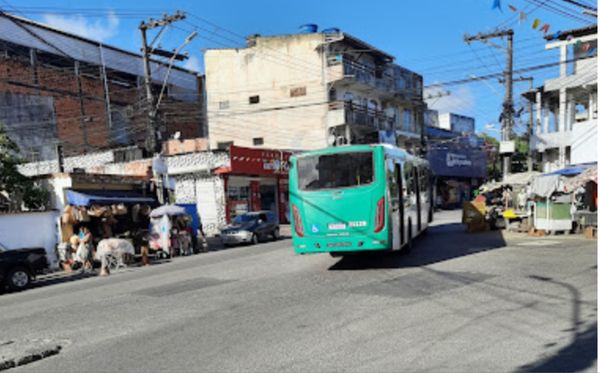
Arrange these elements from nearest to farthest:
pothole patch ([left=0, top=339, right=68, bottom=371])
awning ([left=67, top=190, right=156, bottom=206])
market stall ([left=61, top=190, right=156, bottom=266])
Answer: pothole patch ([left=0, top=339, right=68, bottom=371])
market stall ([left=61, top=190, right=156, bottom=266])
awning ([left=67, top=190, right=156, bottom=206])

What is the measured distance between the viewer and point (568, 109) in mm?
32125

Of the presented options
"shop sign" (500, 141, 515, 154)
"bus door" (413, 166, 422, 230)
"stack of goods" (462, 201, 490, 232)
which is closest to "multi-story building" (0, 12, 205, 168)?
"bus door" (413, 166, 422, 230)

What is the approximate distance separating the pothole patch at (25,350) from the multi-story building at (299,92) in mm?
34699

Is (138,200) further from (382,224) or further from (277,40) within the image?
(277,40)

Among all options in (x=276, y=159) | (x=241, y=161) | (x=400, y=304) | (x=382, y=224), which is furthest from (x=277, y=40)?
(x=400, y=304)

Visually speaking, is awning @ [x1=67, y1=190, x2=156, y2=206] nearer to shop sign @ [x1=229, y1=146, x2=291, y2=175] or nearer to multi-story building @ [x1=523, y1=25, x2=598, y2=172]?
shop sign @ [x1=229, y1=146, x2=291, y2=175]

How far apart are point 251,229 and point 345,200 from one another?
13.5m

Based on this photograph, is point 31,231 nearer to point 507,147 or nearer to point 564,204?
point 564,204

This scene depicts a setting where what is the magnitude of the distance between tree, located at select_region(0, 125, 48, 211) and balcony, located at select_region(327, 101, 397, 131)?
2446cm

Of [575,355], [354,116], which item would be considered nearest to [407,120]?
[354,116]

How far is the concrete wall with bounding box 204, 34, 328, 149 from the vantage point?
4225 cm

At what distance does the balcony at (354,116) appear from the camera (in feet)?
134

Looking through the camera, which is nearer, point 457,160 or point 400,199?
point 400,199

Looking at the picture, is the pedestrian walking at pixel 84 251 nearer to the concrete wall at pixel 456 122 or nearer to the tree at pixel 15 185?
the tree at pixel 15 185
